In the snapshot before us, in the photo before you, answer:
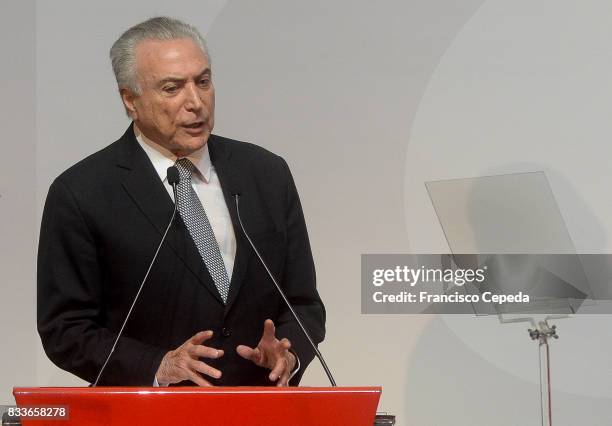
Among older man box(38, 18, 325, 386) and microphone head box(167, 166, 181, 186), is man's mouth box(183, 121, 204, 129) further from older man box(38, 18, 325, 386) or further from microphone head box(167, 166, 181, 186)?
microphone head box(167, 166, 181, 186)

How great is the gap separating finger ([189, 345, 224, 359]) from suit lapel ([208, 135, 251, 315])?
40cm

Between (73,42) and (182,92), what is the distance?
1232 mm

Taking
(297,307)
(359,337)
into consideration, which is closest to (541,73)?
(359,337)

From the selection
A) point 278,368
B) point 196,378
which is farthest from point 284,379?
point 196,378

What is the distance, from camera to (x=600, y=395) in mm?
3059

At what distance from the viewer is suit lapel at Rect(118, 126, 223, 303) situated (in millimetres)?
2107

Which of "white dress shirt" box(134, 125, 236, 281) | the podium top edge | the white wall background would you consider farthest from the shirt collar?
the white wall background

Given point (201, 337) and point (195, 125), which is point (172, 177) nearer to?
point (195, 125)

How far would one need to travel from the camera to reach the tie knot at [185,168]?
7.04ft

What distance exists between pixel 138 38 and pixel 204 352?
82cm

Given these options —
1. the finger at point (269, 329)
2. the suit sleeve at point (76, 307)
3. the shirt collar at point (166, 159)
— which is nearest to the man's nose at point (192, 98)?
the shirt collar at point (166, 159)

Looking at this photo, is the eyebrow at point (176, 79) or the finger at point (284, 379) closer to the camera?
the finger at point (284, 379)

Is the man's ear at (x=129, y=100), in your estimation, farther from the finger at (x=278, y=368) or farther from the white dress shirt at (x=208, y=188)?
the finger at (x=278, y=368)

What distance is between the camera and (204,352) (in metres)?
1.69
